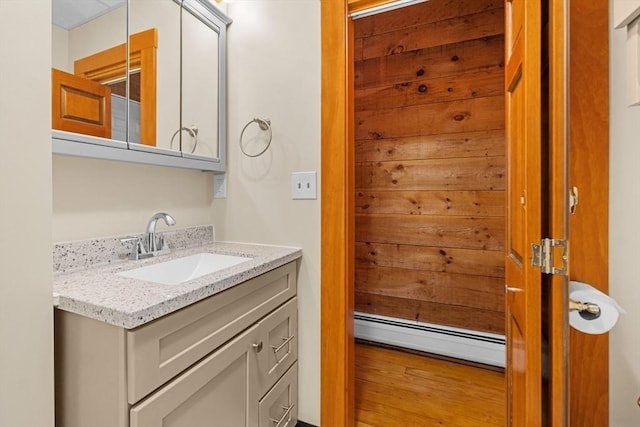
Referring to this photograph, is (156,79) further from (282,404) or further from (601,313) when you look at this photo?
(601,313)

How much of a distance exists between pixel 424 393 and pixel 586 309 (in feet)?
4.07

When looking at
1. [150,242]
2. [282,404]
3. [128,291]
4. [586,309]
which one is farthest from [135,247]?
[586,309]

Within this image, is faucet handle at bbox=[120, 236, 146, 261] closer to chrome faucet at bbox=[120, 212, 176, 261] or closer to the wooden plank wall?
chrome faucet at bbox=[120, 212, 176, 261]

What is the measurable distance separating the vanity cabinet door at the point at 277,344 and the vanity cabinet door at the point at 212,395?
0.06 meters

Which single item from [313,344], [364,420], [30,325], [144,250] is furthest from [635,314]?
[144,250]

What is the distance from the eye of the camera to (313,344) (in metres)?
1.41

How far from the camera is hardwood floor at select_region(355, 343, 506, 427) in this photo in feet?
5.09

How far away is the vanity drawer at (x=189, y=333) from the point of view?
679 millimetres

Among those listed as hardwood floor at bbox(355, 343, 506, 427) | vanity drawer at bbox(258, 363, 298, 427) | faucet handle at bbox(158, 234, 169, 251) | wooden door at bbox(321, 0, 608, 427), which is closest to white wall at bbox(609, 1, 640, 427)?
wooden door at bbox(321, 0, 608, 427)

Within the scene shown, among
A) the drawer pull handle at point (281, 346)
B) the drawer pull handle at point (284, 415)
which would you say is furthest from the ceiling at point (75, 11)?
the drawer pull handle at point (284, 415)

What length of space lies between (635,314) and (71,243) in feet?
5.70

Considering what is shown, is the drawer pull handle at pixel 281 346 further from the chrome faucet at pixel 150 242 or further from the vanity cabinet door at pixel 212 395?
the chrome faucet at pixel 150 242

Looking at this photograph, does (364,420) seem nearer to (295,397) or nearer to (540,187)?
(295,397)

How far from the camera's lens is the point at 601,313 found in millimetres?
759
